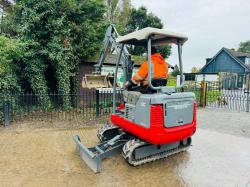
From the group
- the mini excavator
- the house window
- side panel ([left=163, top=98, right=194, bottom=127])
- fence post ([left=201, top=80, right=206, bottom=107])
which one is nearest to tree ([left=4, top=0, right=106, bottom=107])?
the mini excavator

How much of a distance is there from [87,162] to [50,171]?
69cm

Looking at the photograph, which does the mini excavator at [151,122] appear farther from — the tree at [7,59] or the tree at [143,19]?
the tree at [143,19]

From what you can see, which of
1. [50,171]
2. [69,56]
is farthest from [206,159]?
[69,56]

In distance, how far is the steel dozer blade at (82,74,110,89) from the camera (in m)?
6.42

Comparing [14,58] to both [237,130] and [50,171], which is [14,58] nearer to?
[50,171]

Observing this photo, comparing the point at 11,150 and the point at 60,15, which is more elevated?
the point at 60,15

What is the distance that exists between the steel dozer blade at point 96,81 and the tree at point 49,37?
107 inches

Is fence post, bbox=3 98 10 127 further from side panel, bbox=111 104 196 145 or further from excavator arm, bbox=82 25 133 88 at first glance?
side panel, bbox=111 104 196 145

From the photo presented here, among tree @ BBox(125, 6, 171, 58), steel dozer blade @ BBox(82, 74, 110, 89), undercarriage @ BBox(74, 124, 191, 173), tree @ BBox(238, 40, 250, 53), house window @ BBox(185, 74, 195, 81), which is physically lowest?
undercarriage @ BBox(74, 124, 191, 173)

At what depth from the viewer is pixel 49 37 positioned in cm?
897

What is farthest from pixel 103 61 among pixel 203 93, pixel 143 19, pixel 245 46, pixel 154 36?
pixel 245 46

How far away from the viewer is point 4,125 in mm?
6949

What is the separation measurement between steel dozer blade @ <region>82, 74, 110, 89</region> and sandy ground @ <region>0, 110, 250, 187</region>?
5.19 ft

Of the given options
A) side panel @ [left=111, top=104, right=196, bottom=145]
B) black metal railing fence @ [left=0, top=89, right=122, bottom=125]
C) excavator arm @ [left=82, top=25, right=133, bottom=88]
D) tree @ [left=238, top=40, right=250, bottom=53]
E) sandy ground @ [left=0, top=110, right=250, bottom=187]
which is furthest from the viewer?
tree @ [left=238, top=40, right=250, bottom=53]
